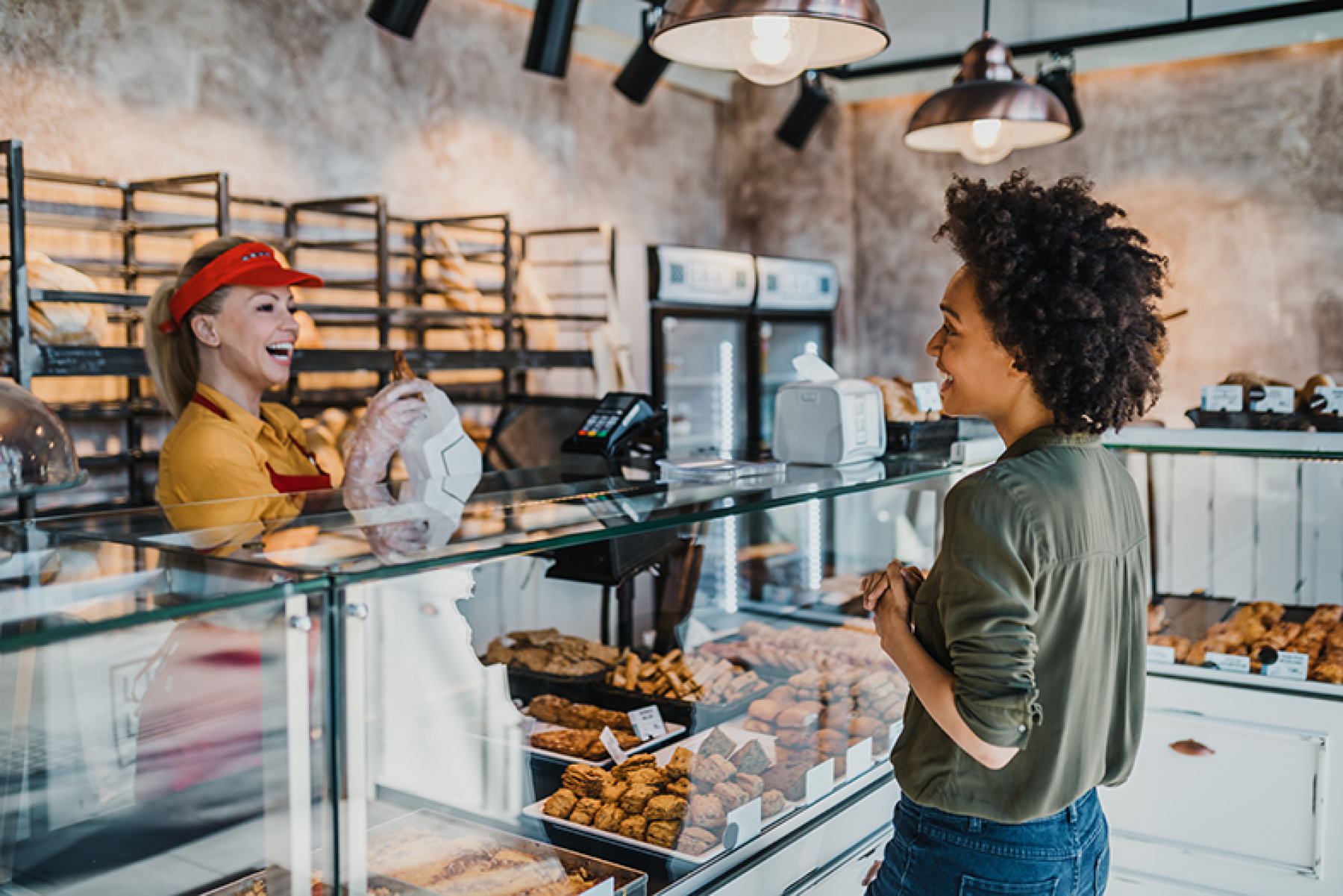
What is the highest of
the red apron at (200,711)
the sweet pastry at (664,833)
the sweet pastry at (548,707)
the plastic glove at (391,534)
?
the plastic glove at (391,534)

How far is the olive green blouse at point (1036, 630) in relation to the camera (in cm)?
124

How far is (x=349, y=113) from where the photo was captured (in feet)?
16.1

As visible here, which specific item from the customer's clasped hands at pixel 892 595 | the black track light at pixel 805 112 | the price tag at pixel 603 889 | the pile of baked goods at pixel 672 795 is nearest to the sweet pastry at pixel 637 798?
the pile of baked goods at pixel 672 795

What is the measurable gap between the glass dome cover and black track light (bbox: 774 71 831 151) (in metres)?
5.15

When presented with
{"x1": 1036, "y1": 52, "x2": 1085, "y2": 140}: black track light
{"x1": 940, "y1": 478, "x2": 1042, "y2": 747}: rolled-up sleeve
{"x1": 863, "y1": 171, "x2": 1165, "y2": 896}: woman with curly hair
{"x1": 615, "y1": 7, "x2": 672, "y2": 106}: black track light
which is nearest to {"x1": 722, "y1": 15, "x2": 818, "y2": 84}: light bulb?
{"x1": 863, "y1": 171, "x2": 1165, "y2": 896}: woman with curly hair

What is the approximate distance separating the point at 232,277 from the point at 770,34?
1.22 metres

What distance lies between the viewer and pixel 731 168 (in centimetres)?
747

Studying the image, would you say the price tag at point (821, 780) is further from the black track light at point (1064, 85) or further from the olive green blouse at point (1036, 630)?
the black track light at point (1064, 85)

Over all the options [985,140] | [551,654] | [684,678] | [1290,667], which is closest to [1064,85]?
[985,140]

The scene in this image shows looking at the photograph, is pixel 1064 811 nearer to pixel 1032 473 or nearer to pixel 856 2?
pixel 1032 473

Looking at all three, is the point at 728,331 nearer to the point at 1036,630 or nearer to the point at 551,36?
the point at 551,36

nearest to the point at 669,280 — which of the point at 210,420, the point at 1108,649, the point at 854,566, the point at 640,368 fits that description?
the point at 640,368

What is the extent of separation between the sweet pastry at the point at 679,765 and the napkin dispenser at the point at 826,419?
2.44ft

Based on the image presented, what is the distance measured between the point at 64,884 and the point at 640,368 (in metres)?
5.15
